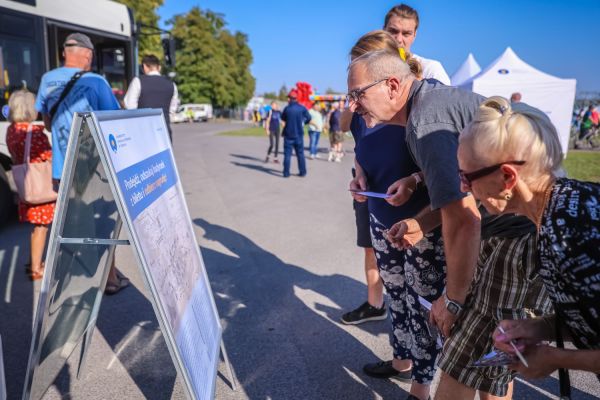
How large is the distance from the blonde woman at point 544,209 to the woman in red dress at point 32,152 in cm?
380

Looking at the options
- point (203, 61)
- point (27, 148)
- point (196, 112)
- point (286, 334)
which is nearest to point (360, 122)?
point (286, 334)

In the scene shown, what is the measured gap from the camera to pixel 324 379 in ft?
8.78

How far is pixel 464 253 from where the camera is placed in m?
1.60

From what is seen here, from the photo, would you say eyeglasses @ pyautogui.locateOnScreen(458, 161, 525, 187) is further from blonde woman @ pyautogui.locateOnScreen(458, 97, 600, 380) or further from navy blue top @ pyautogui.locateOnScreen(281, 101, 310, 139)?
navy blue top @ pyautogui.locateOnScreen(281, 101, 310, 139)

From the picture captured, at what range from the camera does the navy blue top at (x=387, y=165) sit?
2.12 m

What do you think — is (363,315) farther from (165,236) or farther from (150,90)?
(150,90)

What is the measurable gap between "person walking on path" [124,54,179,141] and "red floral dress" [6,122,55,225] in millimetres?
1793

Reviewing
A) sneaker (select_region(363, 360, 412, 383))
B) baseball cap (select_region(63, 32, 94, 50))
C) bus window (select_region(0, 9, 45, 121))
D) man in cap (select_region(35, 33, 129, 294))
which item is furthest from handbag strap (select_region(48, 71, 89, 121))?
bus window (select_region(0, 9, 45, 121))

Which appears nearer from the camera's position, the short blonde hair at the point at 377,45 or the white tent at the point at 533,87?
the short blonde hair at the point at 377,45

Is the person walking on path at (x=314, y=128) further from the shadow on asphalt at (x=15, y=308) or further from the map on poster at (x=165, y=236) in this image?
the map on poster at (x=165, y=236)

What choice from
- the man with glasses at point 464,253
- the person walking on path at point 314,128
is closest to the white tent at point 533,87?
the person walking on path at point 314,128

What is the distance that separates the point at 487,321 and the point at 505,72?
A: 51.1 ft

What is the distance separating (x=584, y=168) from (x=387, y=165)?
12.3 meters

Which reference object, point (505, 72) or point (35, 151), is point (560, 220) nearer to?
point (35, 151)
